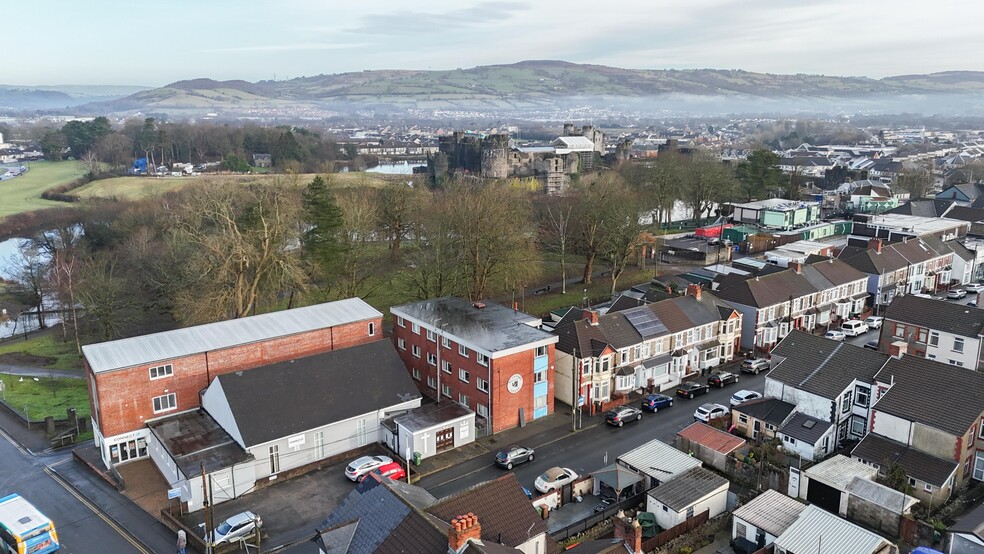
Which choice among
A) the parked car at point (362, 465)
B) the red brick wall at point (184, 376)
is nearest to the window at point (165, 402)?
the red brick wall at point (184, 376)

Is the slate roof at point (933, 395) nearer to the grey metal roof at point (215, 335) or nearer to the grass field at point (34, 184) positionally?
the grey metal roof at point (215, 335)

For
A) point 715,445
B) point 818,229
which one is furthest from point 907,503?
point 818,229

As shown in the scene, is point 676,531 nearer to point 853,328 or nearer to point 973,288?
point 853,328

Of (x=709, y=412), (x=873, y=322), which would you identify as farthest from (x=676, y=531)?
(x=873, y=322)

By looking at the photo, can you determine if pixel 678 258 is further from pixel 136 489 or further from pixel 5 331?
pixel 5 331

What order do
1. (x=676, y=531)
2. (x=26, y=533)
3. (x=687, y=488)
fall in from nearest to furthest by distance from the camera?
(x=26, y=533) → (x=676, y=531) → (x=687, y=488)
